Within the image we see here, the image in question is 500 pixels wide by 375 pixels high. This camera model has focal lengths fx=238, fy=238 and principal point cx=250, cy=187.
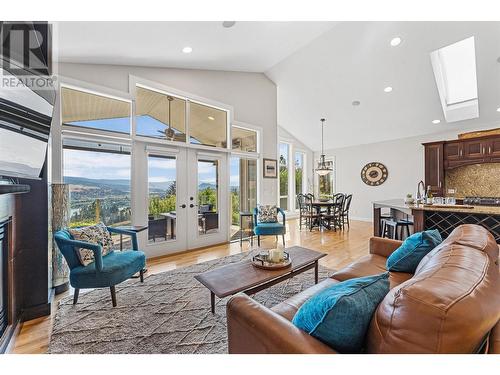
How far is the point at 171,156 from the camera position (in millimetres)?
4348

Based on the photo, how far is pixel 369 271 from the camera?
2115mm

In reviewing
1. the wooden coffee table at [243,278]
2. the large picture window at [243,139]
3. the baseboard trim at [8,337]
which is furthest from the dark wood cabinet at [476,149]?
the baseboard trim at [8,337]

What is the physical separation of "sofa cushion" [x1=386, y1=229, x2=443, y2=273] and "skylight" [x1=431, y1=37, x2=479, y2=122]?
4.62 m

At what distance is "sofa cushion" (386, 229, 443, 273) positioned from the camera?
193 centimetres

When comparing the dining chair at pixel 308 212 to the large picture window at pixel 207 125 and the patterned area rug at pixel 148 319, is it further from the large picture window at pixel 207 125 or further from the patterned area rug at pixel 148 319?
the patterned area rug at pixel 148 319

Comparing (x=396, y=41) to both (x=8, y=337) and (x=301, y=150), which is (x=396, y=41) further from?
(x=8, y=337)

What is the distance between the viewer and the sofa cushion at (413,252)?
1930 mm

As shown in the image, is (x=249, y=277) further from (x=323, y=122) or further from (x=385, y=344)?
(x=323, y=122)

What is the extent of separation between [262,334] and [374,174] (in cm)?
805

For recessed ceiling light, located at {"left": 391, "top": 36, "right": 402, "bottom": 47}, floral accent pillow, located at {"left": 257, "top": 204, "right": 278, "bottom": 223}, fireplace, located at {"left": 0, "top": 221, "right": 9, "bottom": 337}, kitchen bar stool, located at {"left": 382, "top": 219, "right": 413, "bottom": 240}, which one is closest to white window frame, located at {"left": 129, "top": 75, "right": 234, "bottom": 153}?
floral accent pillow, located at {"left": 257, "top": 204, "right": 278, "bottom": 223}

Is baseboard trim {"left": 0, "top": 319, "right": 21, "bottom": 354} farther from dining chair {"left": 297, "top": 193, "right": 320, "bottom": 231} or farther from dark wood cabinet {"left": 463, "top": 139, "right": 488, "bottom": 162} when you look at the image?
dark wood cabinet {"left": 463, "top": 139, "right": 488, "bottom": 162}
